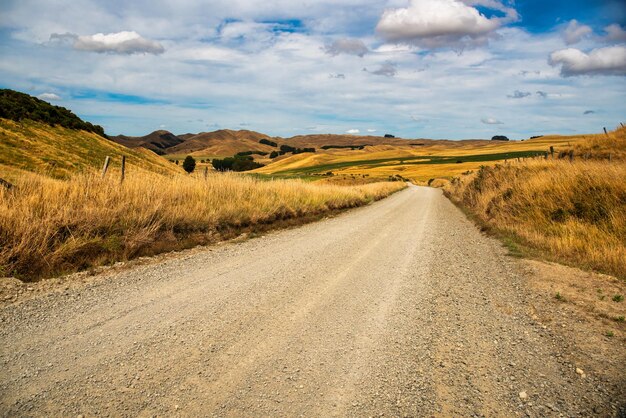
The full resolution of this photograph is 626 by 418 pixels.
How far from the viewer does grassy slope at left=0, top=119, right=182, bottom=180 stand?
1512 centimetres

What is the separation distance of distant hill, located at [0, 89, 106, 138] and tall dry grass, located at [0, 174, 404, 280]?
13.5 m

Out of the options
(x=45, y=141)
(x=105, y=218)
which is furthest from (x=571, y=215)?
(x=45, y=141)

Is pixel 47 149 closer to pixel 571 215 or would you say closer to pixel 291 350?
pixel 291 350

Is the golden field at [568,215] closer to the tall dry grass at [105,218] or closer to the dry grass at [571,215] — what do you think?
the dry grass at [571,215]

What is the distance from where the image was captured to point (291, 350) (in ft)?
12.6

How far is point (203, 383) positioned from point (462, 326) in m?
3.17

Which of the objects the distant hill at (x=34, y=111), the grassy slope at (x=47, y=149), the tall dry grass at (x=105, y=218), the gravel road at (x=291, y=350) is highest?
the distant hill at (x=34, y=111)

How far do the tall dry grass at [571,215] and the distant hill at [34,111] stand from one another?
23.6 m

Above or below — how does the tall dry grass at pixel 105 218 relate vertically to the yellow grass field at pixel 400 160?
below

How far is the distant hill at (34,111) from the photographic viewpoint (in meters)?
19.1

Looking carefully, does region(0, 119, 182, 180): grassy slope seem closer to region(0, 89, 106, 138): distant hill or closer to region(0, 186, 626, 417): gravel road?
region(0, 89, 106, 138): distant hill

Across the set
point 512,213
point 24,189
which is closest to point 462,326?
point 24,189

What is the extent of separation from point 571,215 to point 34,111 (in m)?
26.8

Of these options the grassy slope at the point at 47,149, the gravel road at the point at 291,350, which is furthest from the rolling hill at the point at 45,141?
the gravel road at the point at 291,350
